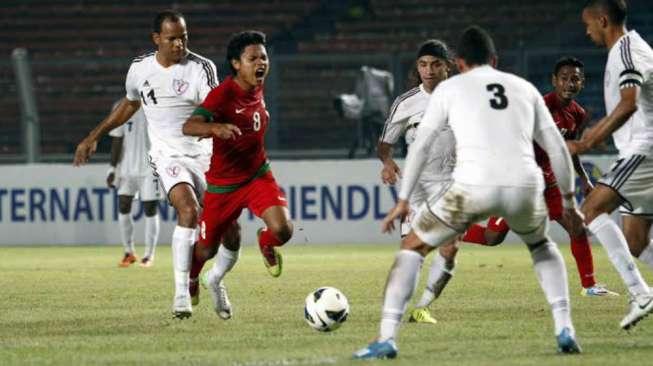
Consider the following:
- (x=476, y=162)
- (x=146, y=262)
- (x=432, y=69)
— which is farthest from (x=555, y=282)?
(x=146, y=262)

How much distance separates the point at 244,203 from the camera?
33.0ft

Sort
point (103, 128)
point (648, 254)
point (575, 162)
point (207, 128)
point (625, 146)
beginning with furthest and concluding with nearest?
point (575, 162), point (103, 128), point (648, 254), point (625, 146), point (207, 128)

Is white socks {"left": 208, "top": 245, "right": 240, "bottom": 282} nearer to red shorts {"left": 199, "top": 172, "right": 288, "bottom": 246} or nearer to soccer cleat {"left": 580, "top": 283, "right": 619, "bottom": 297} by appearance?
red shorts {"left": 199, "top": 172, "right": 288, "bottom": 246}

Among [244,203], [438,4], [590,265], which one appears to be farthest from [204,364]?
[438,4]

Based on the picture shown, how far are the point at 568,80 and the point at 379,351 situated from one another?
489 centimetres

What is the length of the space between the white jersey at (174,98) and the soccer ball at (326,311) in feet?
7.24

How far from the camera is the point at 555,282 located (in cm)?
778

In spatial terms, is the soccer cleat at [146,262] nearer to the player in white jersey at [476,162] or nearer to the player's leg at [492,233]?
the player's leg at [492,233]

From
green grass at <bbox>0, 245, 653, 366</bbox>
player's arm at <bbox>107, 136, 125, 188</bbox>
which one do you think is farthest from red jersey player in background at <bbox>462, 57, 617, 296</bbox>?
player's arm at <bbox>107, 136, 125, 188</bbox>

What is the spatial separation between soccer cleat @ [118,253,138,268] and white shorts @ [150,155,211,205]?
5.76 meters

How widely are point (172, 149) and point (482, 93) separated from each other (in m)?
3.97

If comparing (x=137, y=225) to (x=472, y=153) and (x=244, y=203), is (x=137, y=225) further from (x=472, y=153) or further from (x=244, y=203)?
(x=472, y=153)

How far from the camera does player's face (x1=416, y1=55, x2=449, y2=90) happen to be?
33.2 feet

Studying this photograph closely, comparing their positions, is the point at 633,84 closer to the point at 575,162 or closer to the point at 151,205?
the point at 575,162
